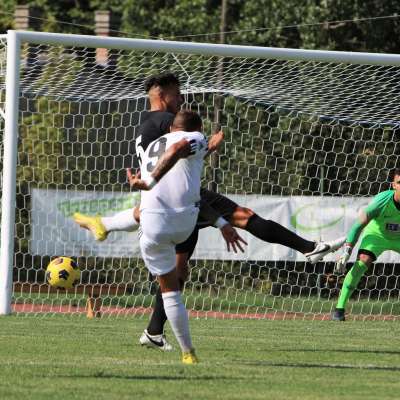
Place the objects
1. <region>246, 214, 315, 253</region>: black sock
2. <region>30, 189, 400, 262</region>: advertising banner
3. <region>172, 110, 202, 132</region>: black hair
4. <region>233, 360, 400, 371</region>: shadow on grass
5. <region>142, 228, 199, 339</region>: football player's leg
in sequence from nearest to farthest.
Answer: <region>172, 110, 202, 132</region>: black hair, <region>233, 360, 400, 371</region>: shadow on grass, <region>142, 228, 199, 339</region>: football player's leg, <region>246, 214, 315, 253</region>: black sock, <region>30, 189, 400, 262</region>: advertising banner

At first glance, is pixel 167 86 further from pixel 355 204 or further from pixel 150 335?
pixel 355 204

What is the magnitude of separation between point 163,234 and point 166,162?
0.53 m

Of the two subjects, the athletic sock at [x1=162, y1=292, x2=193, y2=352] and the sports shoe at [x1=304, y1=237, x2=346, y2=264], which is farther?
the sports shoe at [x1=304, y1=237, x2=346, y2=264]

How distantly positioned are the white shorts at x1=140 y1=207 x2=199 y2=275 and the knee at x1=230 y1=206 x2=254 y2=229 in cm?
149

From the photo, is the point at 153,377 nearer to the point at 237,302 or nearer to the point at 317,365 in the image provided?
→ the point at 317,365

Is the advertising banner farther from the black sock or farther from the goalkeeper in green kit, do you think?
the black sock

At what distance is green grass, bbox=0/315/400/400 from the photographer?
7.12 meters

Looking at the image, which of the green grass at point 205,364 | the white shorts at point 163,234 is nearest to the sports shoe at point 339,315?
the green grass at point 205,364

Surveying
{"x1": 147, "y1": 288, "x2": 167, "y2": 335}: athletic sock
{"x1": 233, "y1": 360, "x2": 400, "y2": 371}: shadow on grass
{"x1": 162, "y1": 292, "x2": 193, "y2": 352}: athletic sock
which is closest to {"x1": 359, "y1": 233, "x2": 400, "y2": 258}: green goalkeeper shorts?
{"x1": 147, "y1": 288, "x2": 167, "y2": 335}: athletic sock

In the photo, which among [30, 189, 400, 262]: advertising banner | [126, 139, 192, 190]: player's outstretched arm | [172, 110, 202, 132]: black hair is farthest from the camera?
[30, 189, 400, 262]: advertising banner

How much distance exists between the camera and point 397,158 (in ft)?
58.6

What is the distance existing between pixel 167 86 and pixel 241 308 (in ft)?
28.7

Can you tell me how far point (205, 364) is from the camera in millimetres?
8484

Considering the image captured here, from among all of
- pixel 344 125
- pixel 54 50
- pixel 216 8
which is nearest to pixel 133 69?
pixel 54 50
